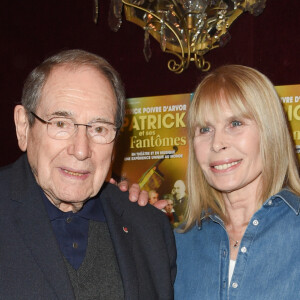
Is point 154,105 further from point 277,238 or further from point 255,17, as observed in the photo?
point 277,238

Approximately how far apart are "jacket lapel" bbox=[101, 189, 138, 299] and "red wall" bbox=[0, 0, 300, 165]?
83.2 inches

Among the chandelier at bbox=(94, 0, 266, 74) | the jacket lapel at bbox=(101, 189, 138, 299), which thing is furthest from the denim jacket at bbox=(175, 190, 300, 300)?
the chandelier at bbox=(94, 0, 266, 74)

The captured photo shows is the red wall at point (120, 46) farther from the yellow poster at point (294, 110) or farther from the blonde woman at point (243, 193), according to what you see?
the blonde woman at point (243, 193)

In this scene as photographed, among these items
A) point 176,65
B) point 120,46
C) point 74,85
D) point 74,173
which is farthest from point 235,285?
point 120,46

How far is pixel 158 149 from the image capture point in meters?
4.09

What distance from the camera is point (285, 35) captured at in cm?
378

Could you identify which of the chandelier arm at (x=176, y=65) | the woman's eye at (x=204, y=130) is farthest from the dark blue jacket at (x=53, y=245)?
the chandelier arm at (x=176, y=65)

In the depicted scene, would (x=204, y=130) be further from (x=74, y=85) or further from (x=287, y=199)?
(x=74, y=85)

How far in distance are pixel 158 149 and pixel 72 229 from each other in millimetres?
2236

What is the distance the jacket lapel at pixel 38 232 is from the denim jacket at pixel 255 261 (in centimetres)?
66

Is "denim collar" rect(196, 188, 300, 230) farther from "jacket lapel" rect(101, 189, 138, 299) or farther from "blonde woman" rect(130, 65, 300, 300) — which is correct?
"jacket lapel" rect(101, 189, 138, 299)

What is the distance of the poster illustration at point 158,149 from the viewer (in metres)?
4.02

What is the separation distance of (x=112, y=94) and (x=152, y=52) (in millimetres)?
2319

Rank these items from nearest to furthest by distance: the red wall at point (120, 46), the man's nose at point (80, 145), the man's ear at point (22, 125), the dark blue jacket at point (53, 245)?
the dark blue jacket at point (53, 245) < the man's nose at point (80, 145) < the man's ear at point (22, 125) < the red wall at point (120, 46)
